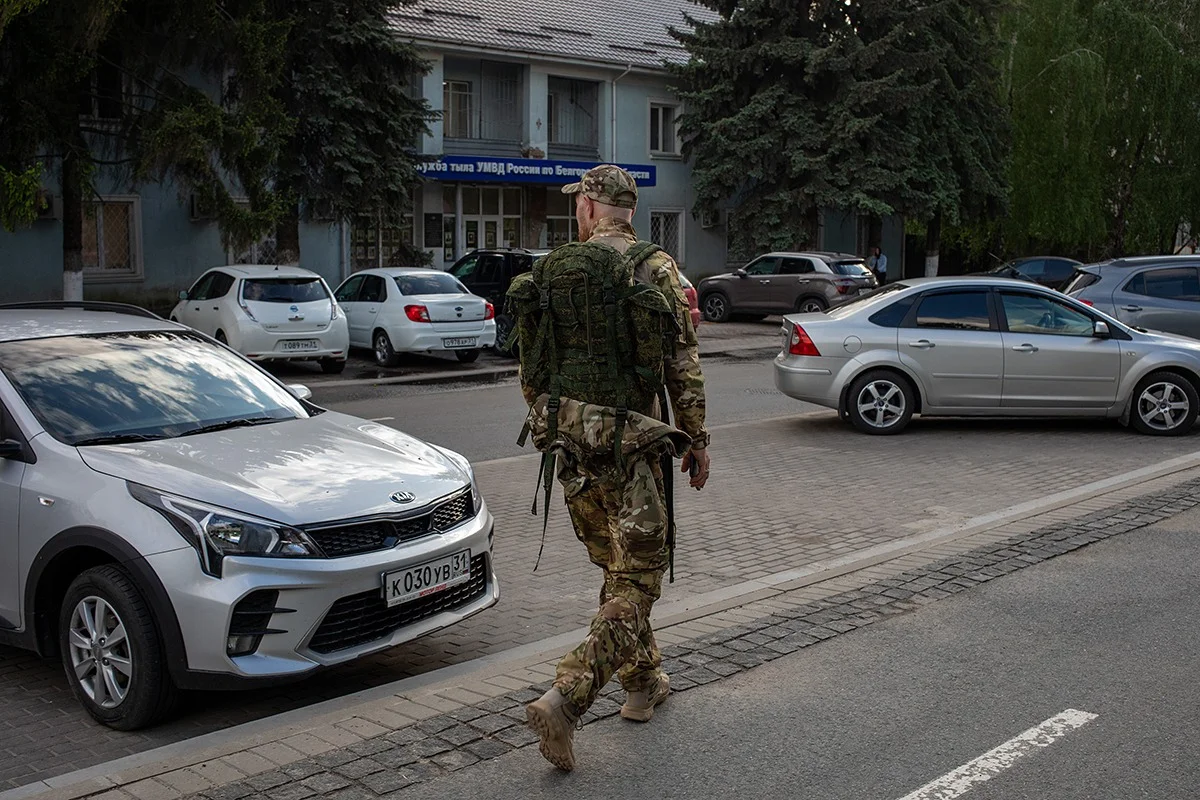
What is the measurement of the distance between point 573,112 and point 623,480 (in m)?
32.6

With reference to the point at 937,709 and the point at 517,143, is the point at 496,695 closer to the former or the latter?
the point at 937,709

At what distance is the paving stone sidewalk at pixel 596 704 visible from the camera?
4.27 metres

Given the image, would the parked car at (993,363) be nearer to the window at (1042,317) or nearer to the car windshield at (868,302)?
the window at (1042,317)

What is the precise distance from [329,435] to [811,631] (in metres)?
2.45

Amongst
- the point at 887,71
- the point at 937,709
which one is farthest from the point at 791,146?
the point at 937,709

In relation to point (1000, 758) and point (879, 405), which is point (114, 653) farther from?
point (879, 405)

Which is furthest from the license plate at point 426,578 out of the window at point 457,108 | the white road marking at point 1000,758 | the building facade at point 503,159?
the window at point 457,108

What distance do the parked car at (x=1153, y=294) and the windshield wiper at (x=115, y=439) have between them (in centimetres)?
1347

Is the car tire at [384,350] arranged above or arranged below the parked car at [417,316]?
below

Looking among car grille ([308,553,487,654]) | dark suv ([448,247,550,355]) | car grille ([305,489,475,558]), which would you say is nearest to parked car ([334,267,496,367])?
dark suv ([448,247,550,355])

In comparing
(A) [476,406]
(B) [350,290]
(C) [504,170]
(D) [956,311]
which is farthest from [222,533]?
(C) [504,170]

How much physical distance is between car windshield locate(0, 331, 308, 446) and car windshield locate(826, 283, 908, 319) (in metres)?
7.54

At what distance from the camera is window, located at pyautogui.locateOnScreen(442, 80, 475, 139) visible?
110 feet

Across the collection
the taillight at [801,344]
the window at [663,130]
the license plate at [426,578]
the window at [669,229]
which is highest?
the window at [663,130]
